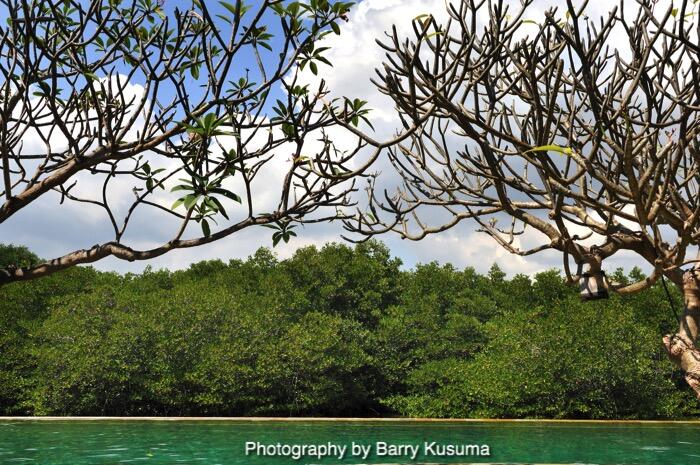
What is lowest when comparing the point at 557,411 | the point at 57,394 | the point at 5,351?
the point at 557,411

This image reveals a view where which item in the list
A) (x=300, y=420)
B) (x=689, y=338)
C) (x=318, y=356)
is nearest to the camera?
(x=689, y=338)

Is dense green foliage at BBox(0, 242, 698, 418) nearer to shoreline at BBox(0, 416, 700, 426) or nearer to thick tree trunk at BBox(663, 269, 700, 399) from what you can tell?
shoreline at BBox(0, 416, 700, 426)

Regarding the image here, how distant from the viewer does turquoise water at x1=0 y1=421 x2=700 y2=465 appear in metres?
12.0

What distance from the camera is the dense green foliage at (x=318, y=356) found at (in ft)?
57.3

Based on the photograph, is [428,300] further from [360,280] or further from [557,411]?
[557,411]

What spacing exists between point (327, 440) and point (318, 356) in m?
4.34

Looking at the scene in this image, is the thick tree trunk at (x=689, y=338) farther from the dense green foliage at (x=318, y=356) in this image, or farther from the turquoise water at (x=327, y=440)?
the dense green foliage at (x=318, y=356)

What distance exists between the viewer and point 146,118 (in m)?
4.38

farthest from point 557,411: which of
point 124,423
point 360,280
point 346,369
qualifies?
point 124,423

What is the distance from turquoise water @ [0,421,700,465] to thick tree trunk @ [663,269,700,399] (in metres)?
4.84

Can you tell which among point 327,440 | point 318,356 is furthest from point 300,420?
point 327,440

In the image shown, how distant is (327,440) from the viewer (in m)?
14.2

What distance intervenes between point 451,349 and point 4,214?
56.0 ft

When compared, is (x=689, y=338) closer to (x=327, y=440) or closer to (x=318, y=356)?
(x=327, y=440)
